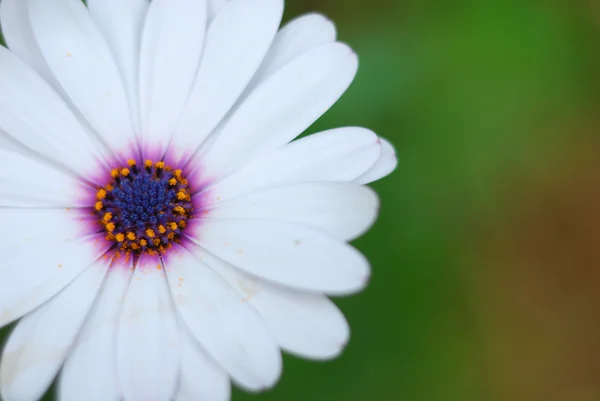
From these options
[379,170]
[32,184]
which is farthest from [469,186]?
[32,184]

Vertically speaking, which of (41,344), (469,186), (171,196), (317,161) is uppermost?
(469,186)

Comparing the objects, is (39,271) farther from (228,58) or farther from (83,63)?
(228,58)

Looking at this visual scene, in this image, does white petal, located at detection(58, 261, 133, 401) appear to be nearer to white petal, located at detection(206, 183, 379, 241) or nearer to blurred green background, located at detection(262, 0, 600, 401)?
white petal, located at detection(206, 183, 379, 241)

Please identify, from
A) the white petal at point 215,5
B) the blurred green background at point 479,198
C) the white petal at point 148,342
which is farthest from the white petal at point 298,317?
the blurred green background at point 479,198

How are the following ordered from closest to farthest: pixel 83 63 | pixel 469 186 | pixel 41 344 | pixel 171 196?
pixel 41 344
pixel 83 63
pixel 171 196
pixel 469 186

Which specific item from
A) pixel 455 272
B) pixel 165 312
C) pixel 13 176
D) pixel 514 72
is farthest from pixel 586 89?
pixel 13 176

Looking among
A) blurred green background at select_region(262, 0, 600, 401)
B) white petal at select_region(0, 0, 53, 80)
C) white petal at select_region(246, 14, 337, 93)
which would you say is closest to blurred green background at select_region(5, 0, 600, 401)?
blurred green background at select_region(262, 0, 600, 401)

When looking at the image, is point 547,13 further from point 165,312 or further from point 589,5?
point 165,312
